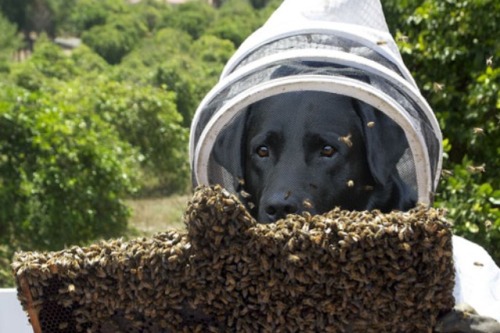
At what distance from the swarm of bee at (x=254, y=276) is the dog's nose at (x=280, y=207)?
0.44 m

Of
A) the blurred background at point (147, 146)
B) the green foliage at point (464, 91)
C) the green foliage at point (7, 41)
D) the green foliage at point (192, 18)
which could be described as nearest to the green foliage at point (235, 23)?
the green foliage at point (192, 18)

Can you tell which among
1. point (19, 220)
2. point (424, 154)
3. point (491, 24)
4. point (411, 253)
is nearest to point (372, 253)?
point (411, 253)

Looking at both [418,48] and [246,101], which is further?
[418,48]

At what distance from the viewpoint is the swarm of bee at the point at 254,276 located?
1.83m

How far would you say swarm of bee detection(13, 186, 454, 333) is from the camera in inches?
71.9

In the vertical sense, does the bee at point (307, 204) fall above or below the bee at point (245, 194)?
above

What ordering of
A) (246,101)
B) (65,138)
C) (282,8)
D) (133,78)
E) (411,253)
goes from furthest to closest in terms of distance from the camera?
(133,78)
(65,138)
(282,8)
(246,101)
(411,253)

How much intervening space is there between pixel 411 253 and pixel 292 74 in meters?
0.90

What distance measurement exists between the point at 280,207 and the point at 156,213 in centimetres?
1245

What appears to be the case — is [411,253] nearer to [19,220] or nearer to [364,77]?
[364,77]

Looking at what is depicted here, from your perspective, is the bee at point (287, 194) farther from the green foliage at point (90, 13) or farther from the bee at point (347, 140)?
the green foliage at point (90, 13)

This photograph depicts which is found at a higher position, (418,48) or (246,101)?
(246,101)

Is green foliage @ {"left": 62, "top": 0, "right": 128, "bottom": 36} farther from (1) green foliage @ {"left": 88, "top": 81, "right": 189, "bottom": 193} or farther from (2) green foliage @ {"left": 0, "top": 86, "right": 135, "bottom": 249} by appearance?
(2) green foliage @ {"left": 0, "top": 86, "right": 135, "bottom": 249}

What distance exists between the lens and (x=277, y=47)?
2.72m
